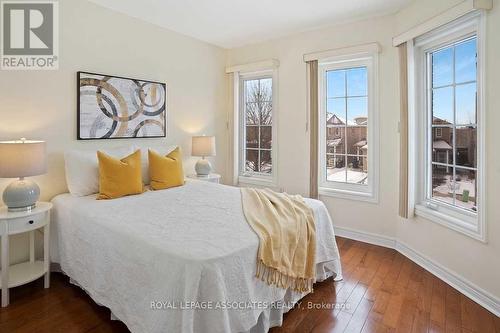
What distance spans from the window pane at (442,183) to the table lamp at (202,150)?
260cm

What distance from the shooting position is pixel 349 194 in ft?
11.8

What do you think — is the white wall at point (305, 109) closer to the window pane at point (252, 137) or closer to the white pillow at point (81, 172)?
the window pane at point (252, 137)

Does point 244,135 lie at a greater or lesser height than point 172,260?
greater

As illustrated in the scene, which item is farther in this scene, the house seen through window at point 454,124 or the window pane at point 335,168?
the window pane at point 335,168

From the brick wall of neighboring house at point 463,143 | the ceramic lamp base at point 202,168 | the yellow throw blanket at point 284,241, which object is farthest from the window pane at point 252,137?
the brick wall of neighboring house at point 463,143

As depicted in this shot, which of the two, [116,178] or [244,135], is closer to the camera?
[116,178]

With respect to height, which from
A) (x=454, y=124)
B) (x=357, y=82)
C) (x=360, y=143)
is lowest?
(x=360, y=143)

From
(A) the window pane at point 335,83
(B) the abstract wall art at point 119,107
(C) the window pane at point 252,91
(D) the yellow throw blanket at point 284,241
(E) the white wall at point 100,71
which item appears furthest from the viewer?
(C) the window pane at point 252,91

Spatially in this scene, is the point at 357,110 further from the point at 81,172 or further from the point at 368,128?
the point at 81,172

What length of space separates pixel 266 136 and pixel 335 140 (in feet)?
3.42

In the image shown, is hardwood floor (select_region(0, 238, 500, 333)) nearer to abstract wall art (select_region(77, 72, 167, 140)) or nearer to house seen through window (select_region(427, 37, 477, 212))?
house seen through window (select_region(427, 37, 477, 212))

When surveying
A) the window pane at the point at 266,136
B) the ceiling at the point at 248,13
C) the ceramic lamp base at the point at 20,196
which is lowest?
the ceramic lamp base at the point at 20,196

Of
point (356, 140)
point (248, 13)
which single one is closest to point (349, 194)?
point (356, 140)

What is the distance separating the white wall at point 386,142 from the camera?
7.09 ft
